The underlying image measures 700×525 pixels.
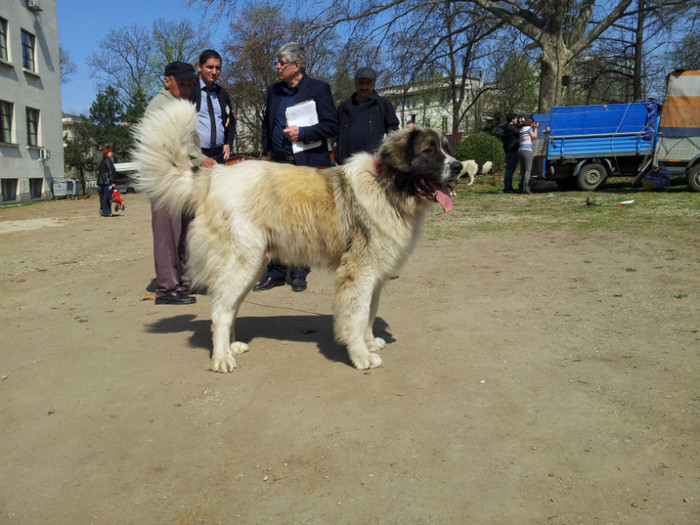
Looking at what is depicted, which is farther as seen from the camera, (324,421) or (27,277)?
(27,277)

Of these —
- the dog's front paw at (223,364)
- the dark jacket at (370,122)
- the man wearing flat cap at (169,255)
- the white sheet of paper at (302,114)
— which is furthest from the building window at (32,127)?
the dog's front paw at (223,364)

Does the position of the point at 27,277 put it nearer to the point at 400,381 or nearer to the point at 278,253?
the point at 278,253

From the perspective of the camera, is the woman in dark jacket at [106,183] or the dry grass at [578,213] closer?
the dry grass at [578,213]

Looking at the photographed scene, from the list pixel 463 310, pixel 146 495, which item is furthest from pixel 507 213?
pixel 146 495

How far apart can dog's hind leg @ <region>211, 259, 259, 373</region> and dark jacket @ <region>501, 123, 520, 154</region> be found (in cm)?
1379

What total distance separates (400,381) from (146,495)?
1857 mm

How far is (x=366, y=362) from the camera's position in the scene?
419cm

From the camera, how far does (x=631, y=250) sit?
7.88m

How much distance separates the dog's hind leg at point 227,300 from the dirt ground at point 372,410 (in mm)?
168

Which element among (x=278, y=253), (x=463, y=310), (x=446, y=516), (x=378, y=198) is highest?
(x=378, y=198)

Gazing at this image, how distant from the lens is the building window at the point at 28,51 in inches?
956

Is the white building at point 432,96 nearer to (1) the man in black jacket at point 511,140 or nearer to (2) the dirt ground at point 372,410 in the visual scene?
(1) the man in black jacket at point 511,140

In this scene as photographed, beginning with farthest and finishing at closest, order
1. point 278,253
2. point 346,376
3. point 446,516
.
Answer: point 278,253 < point 346,376 < point 446,516

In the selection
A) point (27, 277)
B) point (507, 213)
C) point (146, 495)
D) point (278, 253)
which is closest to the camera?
point (146, 495)
